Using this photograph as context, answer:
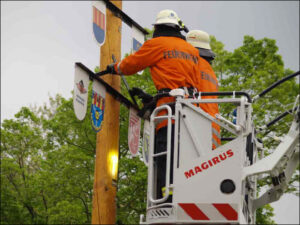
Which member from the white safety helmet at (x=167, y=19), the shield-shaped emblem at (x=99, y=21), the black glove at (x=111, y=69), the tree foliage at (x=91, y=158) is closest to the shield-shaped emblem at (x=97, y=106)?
the black glove at (x=111, y=69)

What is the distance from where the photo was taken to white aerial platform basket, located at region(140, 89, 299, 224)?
5.85 meters

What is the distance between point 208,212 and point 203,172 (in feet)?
1.35

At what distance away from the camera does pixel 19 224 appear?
26.1 m

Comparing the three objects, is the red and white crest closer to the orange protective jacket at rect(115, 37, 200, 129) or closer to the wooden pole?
the wooden pole

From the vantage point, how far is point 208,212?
19.2ft

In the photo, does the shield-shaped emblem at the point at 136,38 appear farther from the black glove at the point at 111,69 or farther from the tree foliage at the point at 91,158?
the tree foliage at the point at 91,158

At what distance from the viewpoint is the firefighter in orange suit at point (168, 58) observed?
295 inches

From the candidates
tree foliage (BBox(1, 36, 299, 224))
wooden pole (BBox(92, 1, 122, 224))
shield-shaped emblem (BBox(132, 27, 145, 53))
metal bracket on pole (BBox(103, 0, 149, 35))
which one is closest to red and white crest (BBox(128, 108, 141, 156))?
wooden pole (BBox(92, 1, 122, 224))

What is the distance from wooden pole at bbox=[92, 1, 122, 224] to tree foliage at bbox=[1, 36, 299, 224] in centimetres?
1055

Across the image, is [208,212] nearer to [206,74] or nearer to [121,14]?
[206,74]

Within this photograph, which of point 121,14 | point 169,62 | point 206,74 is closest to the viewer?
point 169,62

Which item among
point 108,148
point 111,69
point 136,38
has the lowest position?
point 108,148

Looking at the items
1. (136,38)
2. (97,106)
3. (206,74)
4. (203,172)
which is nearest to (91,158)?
(136,38)

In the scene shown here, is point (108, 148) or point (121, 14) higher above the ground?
point (121, 14)
